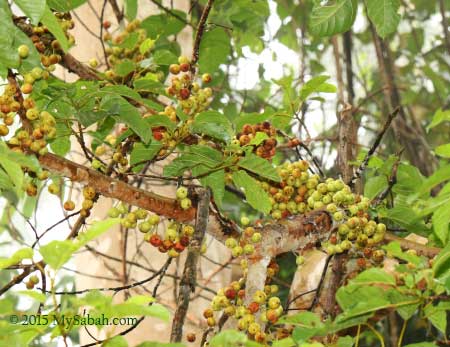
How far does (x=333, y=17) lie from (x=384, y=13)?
0.11 m

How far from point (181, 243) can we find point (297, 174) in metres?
0.29

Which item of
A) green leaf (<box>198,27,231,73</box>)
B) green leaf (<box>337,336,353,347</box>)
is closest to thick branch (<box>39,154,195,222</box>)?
green leaf (<box>337,336,353,347</box>)

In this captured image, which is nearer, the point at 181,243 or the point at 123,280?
the point at 181,243

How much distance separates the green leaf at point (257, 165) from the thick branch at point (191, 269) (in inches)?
3.8

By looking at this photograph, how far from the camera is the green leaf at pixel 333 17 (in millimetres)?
1511

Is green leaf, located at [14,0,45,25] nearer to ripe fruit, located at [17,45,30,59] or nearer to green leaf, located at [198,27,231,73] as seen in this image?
ripe fruit, located at [17,45,30,59]

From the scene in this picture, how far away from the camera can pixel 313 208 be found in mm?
1506

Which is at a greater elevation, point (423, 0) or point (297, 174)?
point (423, 0)

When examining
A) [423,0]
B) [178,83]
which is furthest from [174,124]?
[423,0]

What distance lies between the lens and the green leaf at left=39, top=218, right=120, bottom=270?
0.88m

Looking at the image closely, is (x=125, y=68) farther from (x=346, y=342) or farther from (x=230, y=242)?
(x=346, y=342)

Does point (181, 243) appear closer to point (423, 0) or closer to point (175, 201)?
point (175, 201)

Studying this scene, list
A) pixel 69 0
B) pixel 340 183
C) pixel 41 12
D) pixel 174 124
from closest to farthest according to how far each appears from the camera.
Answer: pixel 41 12 → pixel 174 124 → pixel 340 183 → pixel 69 0

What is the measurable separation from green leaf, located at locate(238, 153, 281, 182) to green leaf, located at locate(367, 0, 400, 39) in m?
0.39
